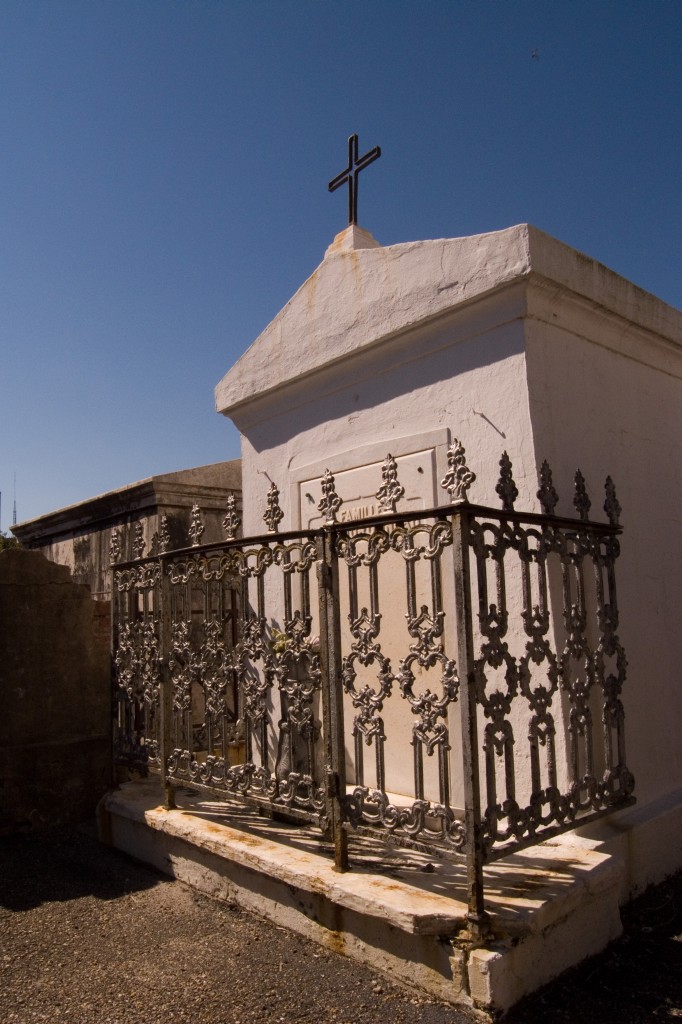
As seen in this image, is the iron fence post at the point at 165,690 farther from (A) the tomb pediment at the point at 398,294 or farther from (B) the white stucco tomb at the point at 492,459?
(A) the tomb pediment at the point at 398,294

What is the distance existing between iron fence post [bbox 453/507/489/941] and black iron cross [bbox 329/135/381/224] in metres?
4.03

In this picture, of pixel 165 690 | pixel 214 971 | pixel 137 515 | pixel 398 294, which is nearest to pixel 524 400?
pixel 398 294

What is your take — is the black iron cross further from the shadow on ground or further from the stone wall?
the shadow on ground

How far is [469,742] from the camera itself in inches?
115

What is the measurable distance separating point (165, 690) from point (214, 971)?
5.82 feet

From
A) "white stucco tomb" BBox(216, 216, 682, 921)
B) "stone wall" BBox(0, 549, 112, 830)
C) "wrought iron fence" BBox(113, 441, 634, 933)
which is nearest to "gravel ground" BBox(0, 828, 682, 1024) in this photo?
"wrought iron fence" BBox(113, 441, 634, 933)

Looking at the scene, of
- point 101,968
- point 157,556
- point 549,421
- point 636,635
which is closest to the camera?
point 101,968

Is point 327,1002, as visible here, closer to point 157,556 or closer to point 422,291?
point 157,556

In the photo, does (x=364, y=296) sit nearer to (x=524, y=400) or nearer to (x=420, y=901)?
(x=524, y=400)

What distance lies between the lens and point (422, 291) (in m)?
4.70

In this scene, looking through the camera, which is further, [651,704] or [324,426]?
[324,426]

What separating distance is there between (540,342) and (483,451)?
2.21 feet

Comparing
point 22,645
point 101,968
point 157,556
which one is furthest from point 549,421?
point 22,645

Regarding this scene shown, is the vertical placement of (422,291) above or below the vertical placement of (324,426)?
above
